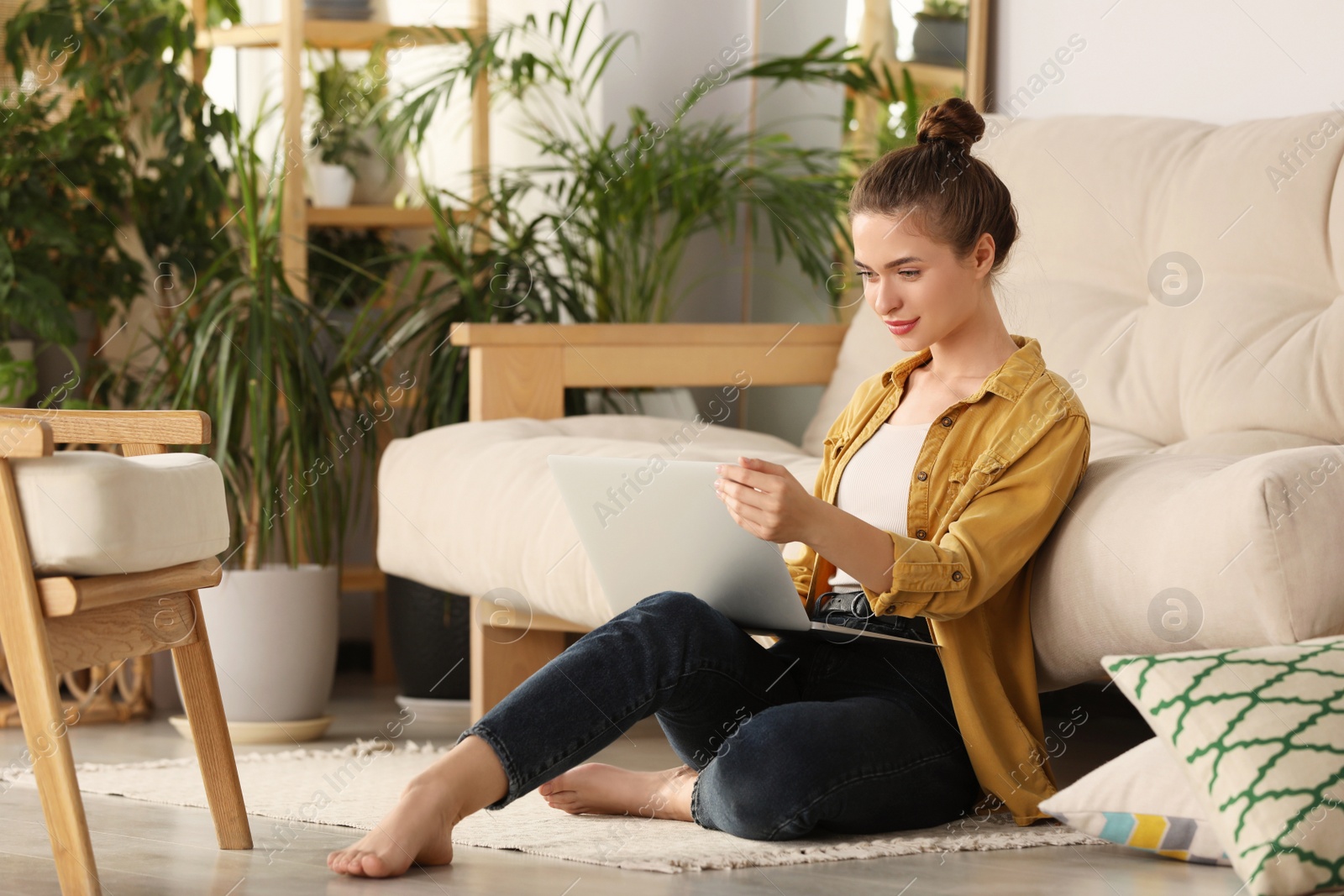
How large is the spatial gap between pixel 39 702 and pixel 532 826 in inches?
19.4

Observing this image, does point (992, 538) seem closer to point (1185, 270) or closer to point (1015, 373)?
point (1015, 373)

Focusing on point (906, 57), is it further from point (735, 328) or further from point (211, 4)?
point (211, 4)

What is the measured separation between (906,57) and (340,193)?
43.4 inches

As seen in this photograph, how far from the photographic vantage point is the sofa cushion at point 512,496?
189cm

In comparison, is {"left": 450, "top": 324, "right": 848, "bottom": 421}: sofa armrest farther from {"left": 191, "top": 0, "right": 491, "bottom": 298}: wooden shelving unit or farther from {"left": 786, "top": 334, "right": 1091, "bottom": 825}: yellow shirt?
{"left": 786, "top": 334, "right": 1091, "bottom": 825}: yellow shirt

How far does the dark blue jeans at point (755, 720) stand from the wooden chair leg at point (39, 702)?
0.31 m

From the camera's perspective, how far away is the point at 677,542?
142 centimetres

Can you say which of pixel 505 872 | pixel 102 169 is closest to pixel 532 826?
pixel 505 872

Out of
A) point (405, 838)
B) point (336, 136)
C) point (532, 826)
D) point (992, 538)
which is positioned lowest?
point (532, 826)

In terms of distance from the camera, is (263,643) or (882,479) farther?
(263,643)

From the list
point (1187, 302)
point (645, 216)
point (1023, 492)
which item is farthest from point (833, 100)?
point (1023, 492)

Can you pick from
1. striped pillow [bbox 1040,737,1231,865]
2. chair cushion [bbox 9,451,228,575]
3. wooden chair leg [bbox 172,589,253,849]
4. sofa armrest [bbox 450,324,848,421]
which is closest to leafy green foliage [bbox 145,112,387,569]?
sofa armrest [bbox 450,324,848,421]

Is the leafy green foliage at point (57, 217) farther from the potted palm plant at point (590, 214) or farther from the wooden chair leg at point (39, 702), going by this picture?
the wooden chair leg at point (39, 702)

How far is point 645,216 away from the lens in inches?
110
